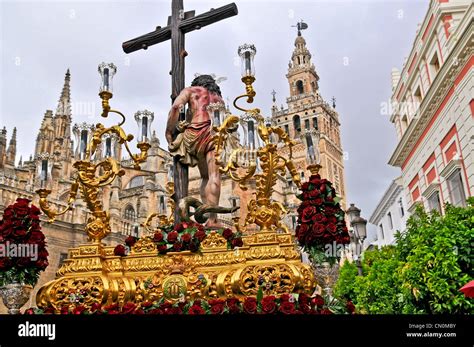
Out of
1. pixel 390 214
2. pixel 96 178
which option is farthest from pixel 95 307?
pixel 390 214

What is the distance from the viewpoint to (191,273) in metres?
5.21

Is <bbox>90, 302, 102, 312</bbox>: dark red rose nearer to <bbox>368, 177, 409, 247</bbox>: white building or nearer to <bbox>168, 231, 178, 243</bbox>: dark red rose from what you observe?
<bbox>168, 231, 178, 243</bbox>: dark red rose

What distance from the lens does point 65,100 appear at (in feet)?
149

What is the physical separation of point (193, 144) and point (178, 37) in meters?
2.44

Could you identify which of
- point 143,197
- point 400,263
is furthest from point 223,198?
point 400,263

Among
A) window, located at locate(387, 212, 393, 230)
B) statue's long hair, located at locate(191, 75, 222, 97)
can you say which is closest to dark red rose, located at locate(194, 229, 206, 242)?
statue's long hair, located at locate(191, 75, 222, 97)

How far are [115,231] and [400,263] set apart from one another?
15.4 metres

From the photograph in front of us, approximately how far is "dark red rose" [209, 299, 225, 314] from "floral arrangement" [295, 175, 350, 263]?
135 cm

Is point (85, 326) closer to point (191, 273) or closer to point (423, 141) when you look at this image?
point (191, 273)

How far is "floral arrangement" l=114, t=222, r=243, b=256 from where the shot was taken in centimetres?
548

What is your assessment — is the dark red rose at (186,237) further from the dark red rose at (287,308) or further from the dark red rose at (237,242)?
the dark red rose at (287,308)

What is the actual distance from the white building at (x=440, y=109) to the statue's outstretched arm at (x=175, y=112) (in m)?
10.4

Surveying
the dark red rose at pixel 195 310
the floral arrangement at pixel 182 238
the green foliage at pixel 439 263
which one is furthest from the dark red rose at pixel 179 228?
the green foliage at pixel 439 263

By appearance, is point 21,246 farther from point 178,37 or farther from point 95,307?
point 178,37
